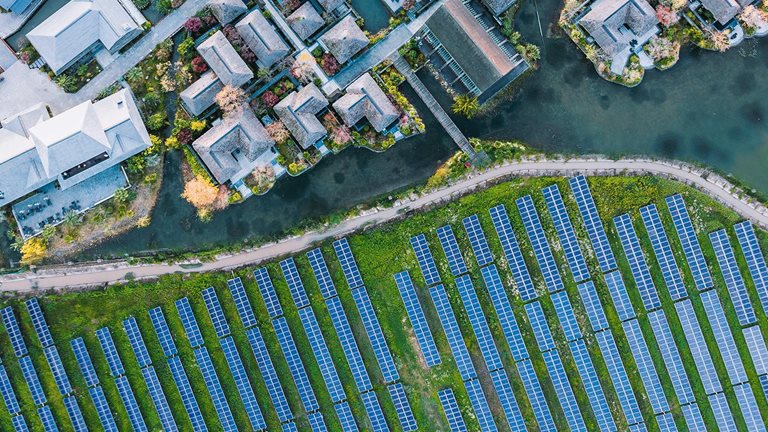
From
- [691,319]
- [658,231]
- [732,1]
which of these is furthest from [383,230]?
[732,1]

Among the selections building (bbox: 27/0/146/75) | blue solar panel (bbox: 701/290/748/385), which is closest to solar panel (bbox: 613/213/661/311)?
blue solar panel (bbox: 701/290/748/385)

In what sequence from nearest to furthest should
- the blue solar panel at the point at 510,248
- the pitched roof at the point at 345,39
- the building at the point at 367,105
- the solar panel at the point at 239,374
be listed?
1. the building at the point at 367,105
2. the pitched roof at the point at 345,39
3. the blue solar panel at the point at 510,248
4. the solar panel at the point at 239,374

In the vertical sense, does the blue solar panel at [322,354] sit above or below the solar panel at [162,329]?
below

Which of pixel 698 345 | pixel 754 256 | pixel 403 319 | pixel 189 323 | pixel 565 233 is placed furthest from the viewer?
pixel 189 323

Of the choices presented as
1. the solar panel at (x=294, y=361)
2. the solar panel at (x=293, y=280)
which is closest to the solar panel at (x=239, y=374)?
the solar panel at (x=294, y=361)

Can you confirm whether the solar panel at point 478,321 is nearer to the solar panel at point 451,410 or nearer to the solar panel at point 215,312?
the solar panel at point 451,410

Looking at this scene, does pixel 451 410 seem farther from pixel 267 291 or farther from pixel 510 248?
pixel 267 291

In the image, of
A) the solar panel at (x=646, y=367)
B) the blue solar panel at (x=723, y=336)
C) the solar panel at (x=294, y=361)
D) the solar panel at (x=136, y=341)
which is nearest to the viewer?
the blue solar panel at (x=723, y=336)

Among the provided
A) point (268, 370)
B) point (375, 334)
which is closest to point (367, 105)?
point (375, 334)
